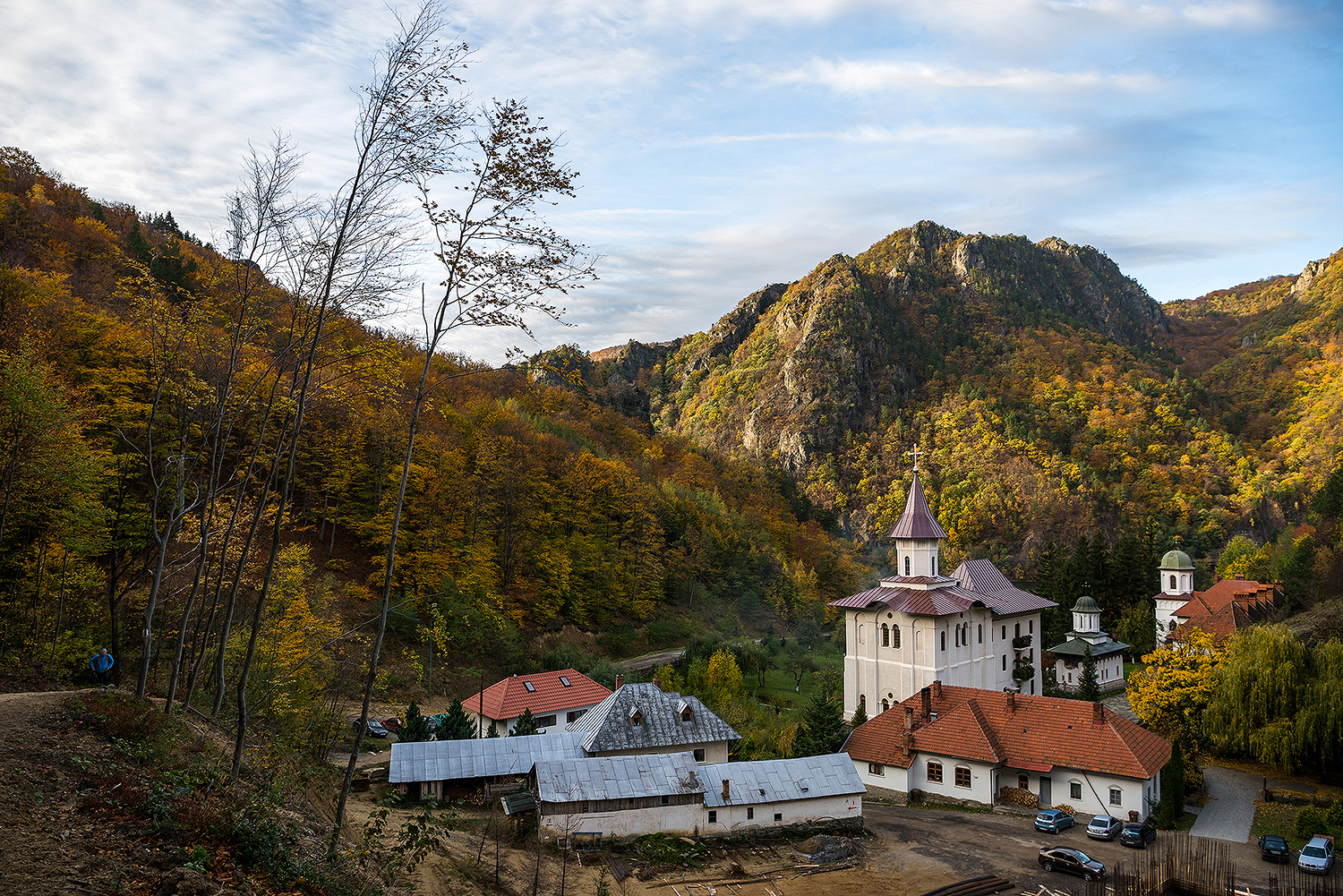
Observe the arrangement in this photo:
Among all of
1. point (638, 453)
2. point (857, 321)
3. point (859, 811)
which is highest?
point (857, 321)

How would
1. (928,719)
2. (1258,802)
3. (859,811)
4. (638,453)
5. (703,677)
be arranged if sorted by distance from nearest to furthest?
1. (859,811)
2. (1258,802)
3. (928,719)
4. (703,677)
5. (638,453)

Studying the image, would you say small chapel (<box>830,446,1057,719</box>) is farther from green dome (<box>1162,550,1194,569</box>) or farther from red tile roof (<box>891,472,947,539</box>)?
green dome (<box>1162,550,1194,569</box>)

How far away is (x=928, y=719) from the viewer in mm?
31750

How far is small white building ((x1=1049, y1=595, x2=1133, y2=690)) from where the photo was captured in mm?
50281

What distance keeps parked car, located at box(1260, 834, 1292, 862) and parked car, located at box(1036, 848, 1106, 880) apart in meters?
5.08

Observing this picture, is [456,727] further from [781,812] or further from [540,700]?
Answer: [781,812]

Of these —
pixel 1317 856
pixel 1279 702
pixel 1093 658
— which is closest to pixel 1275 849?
pixel 1317 856

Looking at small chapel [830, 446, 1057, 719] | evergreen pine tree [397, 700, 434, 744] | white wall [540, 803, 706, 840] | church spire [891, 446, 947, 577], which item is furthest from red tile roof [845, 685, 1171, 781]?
evergreen pine tree [397, 700, 434, 744]

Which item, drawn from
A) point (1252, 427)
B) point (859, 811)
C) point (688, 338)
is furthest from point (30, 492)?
point (688, 338)

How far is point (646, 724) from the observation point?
94.8 feet

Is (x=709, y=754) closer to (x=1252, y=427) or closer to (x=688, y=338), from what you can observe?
(x=1252, y=427)

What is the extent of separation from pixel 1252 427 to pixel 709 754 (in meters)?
122

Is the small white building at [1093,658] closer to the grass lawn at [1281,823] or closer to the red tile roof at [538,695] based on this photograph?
the grass lawn at [1281,823]

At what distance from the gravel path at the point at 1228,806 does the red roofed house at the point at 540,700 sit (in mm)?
23763
